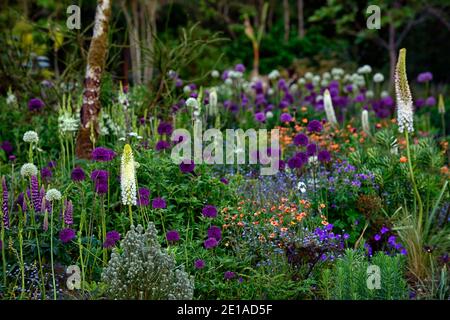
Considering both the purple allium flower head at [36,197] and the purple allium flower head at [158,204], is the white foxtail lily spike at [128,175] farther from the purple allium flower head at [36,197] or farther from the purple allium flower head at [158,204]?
the purple allium flower head at [36,197]

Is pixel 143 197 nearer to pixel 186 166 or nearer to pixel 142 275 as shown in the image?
pixel 186 166

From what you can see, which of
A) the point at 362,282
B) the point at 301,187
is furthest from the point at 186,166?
the point at 362,282

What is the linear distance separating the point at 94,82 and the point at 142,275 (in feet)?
10.6

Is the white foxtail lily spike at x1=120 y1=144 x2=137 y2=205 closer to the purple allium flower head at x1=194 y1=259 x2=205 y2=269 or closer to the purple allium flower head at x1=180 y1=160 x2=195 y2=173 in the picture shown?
the purple allium flower head at x1=194 y1=259 x2=205 y2=269

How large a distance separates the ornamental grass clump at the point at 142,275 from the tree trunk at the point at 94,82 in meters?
2.83

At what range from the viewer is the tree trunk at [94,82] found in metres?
6.64

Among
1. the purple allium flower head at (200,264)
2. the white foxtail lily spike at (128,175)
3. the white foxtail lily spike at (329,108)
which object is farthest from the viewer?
the white foxtail lily spike at (329,108)

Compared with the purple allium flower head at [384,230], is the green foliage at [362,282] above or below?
below

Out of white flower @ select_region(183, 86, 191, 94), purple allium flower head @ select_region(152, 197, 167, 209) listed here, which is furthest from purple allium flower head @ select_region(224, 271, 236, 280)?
white flower @ select_region(183, 86, 191, 94)

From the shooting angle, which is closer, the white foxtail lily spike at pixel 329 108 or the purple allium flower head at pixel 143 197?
the purple allium flower head at pixel 143 197

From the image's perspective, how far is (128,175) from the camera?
4066mm

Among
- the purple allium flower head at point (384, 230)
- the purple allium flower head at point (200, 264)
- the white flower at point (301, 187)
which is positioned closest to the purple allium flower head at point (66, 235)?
the purple allium flower head at point (200, 264)
